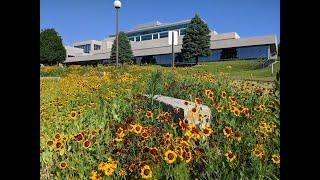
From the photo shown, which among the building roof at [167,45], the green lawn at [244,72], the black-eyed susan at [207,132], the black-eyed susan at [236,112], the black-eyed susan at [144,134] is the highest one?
the building roof at [167,45]

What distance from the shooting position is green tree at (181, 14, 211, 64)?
1886 inches

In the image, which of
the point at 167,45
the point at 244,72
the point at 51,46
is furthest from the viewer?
the point at 167,45

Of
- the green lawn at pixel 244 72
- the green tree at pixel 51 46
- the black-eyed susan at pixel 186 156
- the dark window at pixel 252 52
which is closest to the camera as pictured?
the black-eyed susan at pixel 186 156

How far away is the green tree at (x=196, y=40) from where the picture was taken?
47906 millimetres

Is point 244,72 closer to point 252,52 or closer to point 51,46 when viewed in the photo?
point 51,46

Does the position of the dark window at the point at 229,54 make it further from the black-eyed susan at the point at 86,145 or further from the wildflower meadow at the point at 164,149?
the black-eyed susan at the point at 86,145

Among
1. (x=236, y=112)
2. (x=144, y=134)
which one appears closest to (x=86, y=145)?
(x=144, y=134)

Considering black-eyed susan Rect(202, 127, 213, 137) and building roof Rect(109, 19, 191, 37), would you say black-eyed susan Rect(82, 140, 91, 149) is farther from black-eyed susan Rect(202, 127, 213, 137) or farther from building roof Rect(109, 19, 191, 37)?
building roof Rect(109, 19, 191, 37)

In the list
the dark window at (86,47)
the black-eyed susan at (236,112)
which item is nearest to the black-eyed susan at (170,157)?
the black-eyed susan at (236,112)

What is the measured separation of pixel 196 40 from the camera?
158ft
